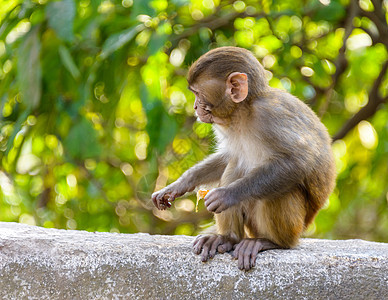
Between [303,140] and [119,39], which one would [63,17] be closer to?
[119,39]

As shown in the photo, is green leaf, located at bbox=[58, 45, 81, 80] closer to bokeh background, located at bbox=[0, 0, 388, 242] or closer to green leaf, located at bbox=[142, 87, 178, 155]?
bokeh background, located at bbox=[0, 0, 388, 242]

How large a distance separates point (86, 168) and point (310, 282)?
3.08 meters

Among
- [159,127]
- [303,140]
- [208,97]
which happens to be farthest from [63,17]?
[303,140]

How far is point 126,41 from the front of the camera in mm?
4383

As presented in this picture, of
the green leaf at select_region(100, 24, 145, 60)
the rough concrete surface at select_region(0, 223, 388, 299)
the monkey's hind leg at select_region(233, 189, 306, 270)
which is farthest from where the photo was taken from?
the green leaf at select_region(100, 24, 145, 60)

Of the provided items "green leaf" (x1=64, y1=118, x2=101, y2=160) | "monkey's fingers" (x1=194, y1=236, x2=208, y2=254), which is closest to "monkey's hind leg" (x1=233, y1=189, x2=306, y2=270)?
"monkey's fingers" (x1=194, y1=236, x2=208, y2=254)

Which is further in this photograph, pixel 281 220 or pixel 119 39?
pixel 119 39

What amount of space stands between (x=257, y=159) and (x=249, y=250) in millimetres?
664

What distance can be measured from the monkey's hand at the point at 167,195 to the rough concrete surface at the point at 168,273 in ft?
1.68

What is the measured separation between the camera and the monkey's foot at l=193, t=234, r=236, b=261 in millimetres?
3295

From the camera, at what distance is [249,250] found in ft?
10.7

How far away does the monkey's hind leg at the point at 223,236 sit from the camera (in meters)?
3.32

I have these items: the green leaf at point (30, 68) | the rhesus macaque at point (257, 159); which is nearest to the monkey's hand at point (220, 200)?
the rhesus macaque at point (257, 159)

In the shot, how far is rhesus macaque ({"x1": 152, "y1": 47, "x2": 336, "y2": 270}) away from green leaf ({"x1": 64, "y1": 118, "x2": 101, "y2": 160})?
899 millimetres
